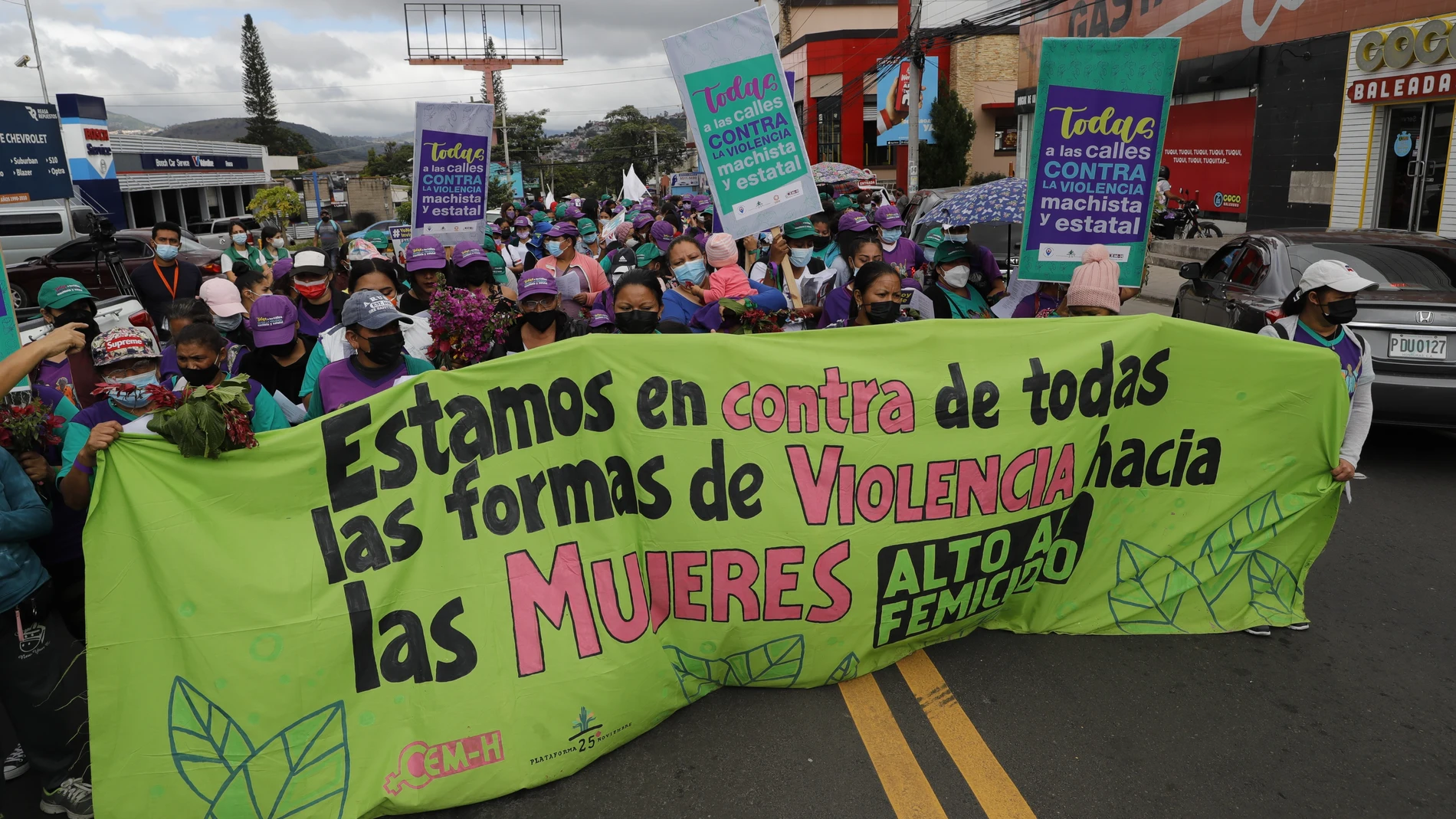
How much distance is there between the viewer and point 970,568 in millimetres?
4098

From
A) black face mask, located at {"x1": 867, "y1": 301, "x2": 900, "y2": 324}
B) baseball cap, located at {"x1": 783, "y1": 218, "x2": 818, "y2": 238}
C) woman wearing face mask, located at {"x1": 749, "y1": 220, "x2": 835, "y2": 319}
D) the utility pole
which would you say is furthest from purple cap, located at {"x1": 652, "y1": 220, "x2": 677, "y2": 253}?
the utility pole

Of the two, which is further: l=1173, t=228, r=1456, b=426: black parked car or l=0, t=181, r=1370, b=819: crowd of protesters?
l=1173, t=228, r=1456, b=426: black parked car

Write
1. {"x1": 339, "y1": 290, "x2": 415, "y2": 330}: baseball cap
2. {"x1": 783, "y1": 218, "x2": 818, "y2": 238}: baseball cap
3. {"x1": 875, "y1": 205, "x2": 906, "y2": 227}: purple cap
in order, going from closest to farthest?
{"x1": 339, "y1": 290, "x2": 415, "y2": 330}: baseball cap, {"x1": 783, "y1": 218, "x2": 818, "y2": 238}: baseball cap, {"x1": 875, "y1": 205, "x2": 906, "y2": 227}: purple cap

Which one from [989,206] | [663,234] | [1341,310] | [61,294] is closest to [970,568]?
[1341,310]

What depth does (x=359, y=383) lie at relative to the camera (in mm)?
4242

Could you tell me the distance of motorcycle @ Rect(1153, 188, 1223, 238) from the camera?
847 inches

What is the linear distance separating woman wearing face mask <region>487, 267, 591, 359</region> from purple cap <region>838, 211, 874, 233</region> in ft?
12.7


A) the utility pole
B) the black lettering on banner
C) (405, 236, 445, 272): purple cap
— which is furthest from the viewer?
the utility pole

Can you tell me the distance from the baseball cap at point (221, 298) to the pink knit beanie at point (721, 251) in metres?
3.74

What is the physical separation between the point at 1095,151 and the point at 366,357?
413 cm

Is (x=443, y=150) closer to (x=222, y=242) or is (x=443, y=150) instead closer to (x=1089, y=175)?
(x=1089, y=175)

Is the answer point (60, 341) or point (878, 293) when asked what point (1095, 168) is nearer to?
point (878, 293)

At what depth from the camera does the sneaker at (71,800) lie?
11.7 feet

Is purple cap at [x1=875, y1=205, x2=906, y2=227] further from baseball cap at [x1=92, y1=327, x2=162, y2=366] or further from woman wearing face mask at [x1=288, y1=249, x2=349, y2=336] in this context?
baseball cap at [x1=92, y1=327, x2=162, y2=366]
